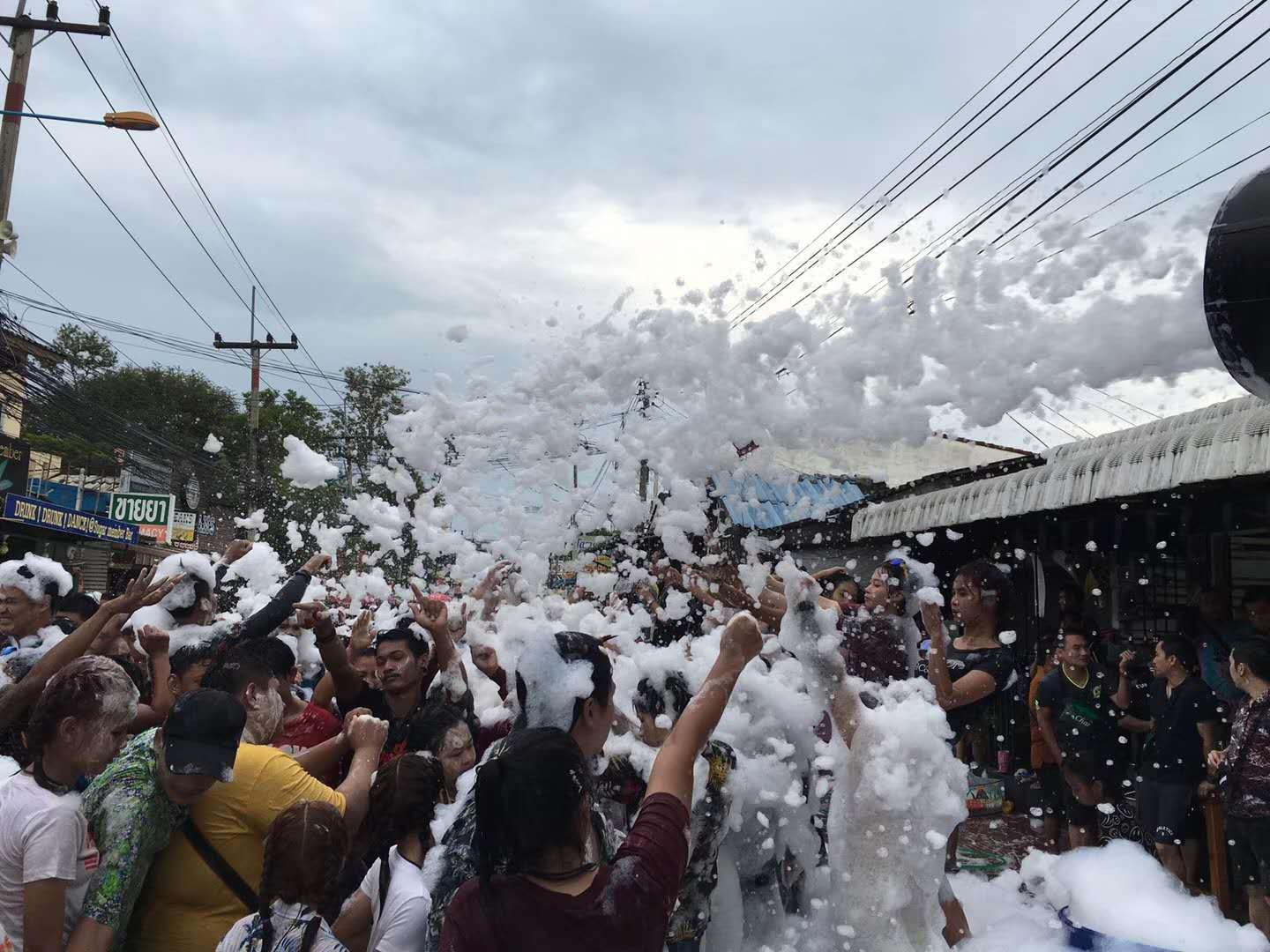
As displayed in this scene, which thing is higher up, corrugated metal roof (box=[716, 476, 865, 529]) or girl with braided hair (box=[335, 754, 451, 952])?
corrugated metal roof (box=[716, 476, 865, 529])

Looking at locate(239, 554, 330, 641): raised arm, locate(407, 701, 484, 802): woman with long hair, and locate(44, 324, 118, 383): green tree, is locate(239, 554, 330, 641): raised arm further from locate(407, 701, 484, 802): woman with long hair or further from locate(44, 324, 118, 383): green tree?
locate(44, 324, 118, 383): green tree

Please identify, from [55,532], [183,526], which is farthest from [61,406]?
[183,526]

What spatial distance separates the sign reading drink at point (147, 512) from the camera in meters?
25.2

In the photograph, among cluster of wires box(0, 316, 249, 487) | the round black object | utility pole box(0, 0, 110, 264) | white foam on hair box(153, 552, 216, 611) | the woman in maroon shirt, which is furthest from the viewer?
cluster of wires box(0, 316, 249, 487)

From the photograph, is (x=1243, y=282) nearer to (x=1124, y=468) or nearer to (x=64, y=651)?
(x=64, y=651)

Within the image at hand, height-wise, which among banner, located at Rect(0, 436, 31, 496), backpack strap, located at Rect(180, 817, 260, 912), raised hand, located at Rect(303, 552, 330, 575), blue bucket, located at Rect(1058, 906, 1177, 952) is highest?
banner, located at Rect(0, 436, 31, 496)

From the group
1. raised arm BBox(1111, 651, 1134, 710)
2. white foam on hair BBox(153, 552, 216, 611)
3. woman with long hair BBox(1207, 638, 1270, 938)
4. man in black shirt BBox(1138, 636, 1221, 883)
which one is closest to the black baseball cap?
white foam on hair BBox(153, 552, 216, 611)

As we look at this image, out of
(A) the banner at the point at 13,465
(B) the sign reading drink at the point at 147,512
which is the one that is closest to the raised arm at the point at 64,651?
(A) the banner at the point at 13,465

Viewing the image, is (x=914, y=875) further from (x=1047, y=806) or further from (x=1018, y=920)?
(x=1047, y=806)

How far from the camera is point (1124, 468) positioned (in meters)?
6.06

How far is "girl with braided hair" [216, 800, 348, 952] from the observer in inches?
90.3

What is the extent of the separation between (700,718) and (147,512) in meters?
26.7

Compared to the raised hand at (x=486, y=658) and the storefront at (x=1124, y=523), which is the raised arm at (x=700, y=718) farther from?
the storefront at (x=1124, y=523)

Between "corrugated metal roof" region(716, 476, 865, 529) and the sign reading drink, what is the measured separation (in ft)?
74.5
